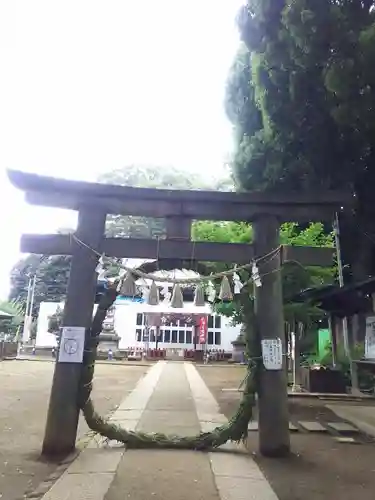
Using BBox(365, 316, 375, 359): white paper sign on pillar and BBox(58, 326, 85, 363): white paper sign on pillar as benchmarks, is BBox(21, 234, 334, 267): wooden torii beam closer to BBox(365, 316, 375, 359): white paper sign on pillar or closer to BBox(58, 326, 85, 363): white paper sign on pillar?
BBox(58, 326, 85, 363): white paper sign on pillar

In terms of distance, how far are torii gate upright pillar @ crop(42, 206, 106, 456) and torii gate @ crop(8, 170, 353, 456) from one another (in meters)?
0.01

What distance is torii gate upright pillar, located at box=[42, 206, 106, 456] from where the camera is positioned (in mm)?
6215

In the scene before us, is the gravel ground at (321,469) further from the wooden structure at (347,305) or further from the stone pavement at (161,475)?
the wooden structure at (347,305)

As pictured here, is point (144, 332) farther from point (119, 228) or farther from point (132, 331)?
point (119, 228)

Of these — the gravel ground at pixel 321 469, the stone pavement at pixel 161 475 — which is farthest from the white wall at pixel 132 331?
the gravel ground at pixel 321 469

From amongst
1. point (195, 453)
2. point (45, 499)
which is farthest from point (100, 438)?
point (45, 499)

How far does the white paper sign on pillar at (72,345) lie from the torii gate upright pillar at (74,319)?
0.23 feet

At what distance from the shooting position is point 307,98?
31.2 feet

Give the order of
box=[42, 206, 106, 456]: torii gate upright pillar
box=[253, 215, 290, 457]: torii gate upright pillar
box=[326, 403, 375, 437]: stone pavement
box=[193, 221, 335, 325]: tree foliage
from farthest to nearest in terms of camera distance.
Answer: box=[193, 221, 335, 325]: tree foliage, box=[326, 403, 375, 437]: stone pavement, box=[253, 215, 290, 457]: torii gate upright pillar, box=[42, 206, 106, 456]: torii gate upright pillar

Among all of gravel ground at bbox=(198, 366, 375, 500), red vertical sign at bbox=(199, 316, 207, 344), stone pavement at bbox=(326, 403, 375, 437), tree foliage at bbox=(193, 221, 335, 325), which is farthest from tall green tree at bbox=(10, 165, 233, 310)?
gravel ground at bbox=(198, 366, 375, 500)

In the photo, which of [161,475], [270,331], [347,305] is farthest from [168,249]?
[347,305]

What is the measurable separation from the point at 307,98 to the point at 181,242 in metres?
4.43

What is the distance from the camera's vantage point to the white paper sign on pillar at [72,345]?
6457 mm

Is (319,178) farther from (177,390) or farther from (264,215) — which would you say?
(177,390)
